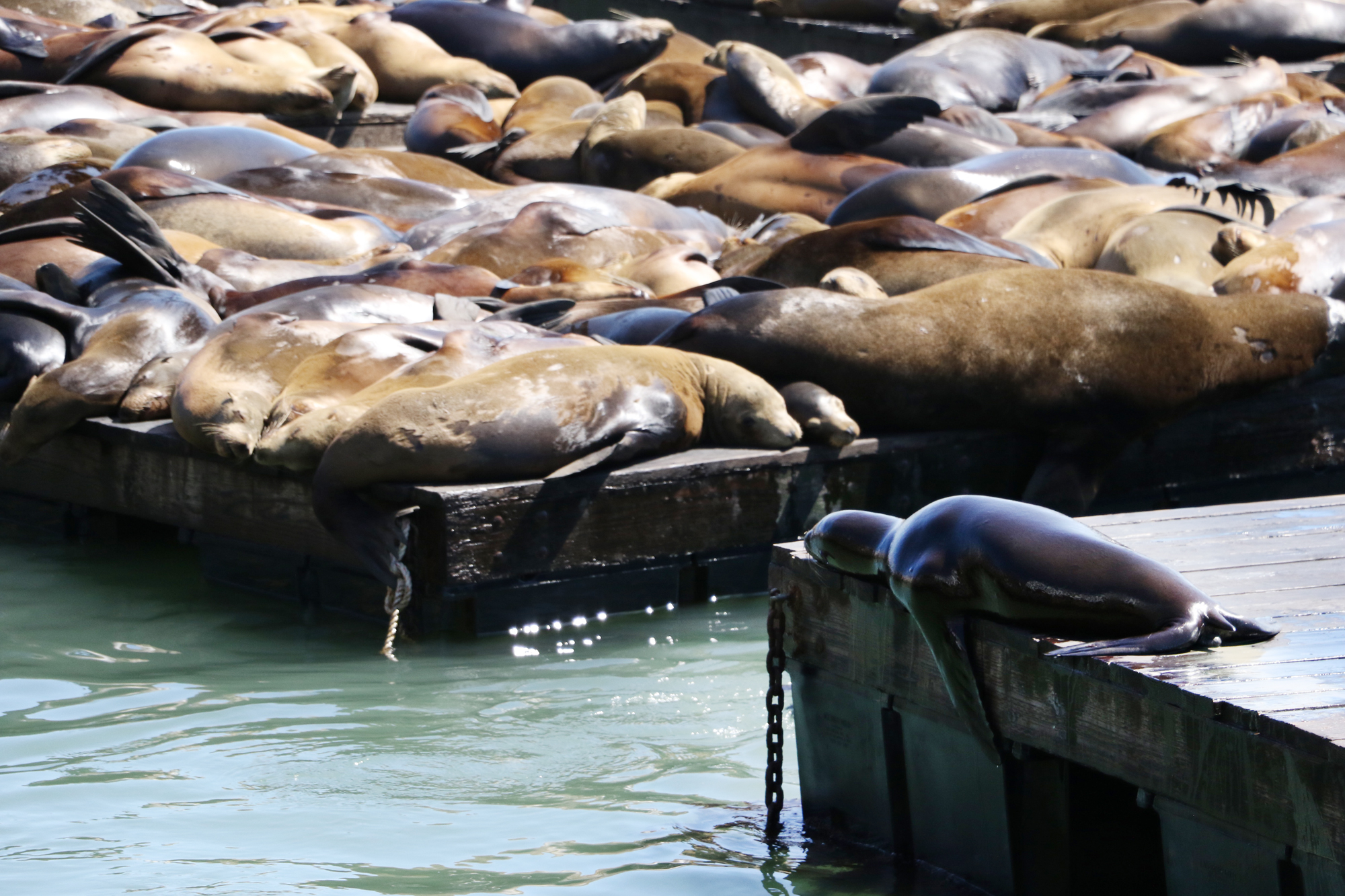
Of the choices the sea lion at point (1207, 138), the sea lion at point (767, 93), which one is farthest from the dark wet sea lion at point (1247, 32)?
the sea lion at point (767, 93)

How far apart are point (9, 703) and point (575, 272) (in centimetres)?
384

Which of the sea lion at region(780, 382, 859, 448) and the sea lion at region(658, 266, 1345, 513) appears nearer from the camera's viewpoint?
the sea lion at region(780, 382, 859, 448)

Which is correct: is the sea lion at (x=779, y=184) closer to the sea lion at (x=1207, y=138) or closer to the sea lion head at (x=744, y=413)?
the sea lion at (x=1207, y=138)

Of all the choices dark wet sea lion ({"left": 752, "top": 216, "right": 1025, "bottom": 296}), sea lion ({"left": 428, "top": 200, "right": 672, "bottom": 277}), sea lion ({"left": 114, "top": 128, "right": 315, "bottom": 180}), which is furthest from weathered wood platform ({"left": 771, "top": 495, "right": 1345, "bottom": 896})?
sea lion ({"left": 114, "top": 128, "right": 315, "bottom": 180})

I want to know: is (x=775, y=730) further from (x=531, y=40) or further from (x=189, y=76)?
(x=531, y=40)

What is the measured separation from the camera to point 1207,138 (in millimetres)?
10680

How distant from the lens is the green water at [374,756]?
302 cm

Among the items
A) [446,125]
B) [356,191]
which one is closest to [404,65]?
[446,125]

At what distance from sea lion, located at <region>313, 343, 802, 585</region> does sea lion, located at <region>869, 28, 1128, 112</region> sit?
24.5 feet

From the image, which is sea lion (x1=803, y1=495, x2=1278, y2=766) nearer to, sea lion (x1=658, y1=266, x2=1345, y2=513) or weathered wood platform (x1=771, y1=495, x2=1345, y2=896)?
weathered wood platform (x1=771, y1=495, x2=1345, y2=896)

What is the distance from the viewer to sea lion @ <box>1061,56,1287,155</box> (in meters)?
11.2

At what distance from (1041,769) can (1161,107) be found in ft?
32.3

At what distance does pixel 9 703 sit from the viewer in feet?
13.5

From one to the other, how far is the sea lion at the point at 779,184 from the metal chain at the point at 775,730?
6379 mm
